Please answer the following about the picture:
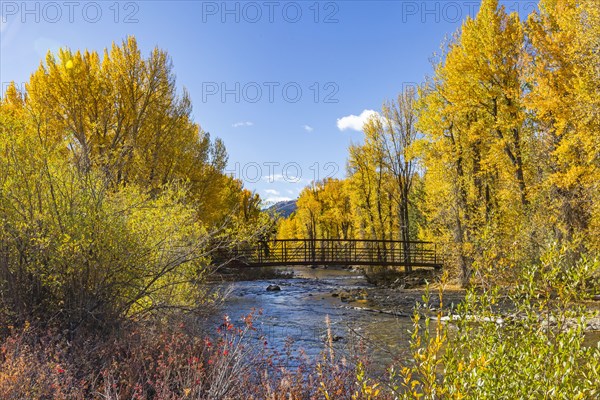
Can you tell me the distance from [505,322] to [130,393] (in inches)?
169

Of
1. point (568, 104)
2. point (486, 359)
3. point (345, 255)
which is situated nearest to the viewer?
point (486, 359)

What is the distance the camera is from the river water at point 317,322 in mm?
9359

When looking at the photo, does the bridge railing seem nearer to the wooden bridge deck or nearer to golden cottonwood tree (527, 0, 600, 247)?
the wooden bridge deck

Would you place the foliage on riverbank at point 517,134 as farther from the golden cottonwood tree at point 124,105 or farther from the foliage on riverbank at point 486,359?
the golden cottonwood tree at point 124,105

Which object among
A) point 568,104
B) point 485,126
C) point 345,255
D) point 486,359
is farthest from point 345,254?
point 486,359

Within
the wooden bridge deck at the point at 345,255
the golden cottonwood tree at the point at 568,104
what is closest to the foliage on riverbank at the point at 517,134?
the golden cottonwood tree at the point at 568,104

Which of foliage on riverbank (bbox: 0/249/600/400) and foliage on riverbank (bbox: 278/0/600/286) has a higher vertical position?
foliage on riverbank (bbox: 278/0/600/286)

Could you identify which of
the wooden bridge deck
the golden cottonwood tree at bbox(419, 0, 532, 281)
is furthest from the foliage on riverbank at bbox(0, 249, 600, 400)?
the wooden bridge deck

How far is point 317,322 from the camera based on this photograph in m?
13.4

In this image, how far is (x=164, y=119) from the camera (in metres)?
19.2

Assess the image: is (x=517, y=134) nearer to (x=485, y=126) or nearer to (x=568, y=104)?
(x=485, y=126)

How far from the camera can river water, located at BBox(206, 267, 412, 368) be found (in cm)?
936

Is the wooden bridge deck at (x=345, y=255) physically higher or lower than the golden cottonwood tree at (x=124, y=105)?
lower

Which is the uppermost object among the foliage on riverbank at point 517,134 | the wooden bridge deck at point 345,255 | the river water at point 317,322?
the foliage on riverbank at point 517,134
